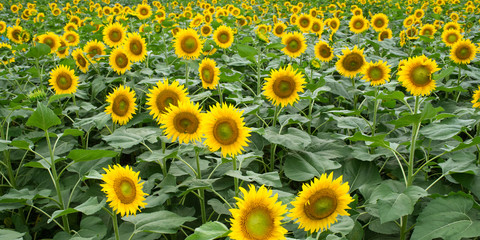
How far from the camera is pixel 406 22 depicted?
19.1 feet

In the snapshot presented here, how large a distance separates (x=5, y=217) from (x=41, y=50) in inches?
47.8

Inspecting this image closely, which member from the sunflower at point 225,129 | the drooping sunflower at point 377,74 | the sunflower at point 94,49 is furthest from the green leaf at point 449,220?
the sunflower at point 94,49

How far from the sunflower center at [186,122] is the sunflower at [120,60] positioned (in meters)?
1.52

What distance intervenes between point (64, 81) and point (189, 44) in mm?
963

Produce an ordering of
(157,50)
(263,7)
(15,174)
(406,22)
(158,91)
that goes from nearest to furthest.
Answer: (158,91)
(15,174)
(157,50)
(406,22)
(263,7)

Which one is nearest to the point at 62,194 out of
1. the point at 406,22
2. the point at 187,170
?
the point at 187,170

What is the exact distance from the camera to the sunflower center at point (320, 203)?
129cm

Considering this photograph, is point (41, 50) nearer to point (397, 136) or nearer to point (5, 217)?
point (5, 217)

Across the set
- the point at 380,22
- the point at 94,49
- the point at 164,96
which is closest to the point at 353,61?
the point at 164,96

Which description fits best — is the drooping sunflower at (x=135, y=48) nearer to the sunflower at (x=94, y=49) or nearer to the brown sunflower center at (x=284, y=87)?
the sunflower at (x=94, y=49)

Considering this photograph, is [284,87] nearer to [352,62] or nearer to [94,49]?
[352,62]

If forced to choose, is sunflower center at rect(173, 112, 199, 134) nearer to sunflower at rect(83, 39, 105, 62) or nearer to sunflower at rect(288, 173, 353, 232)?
sunflower at rect(288, 173, 353, 232)

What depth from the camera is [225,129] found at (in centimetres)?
166

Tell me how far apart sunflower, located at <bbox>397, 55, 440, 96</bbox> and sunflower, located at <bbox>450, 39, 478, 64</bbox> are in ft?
4.11
